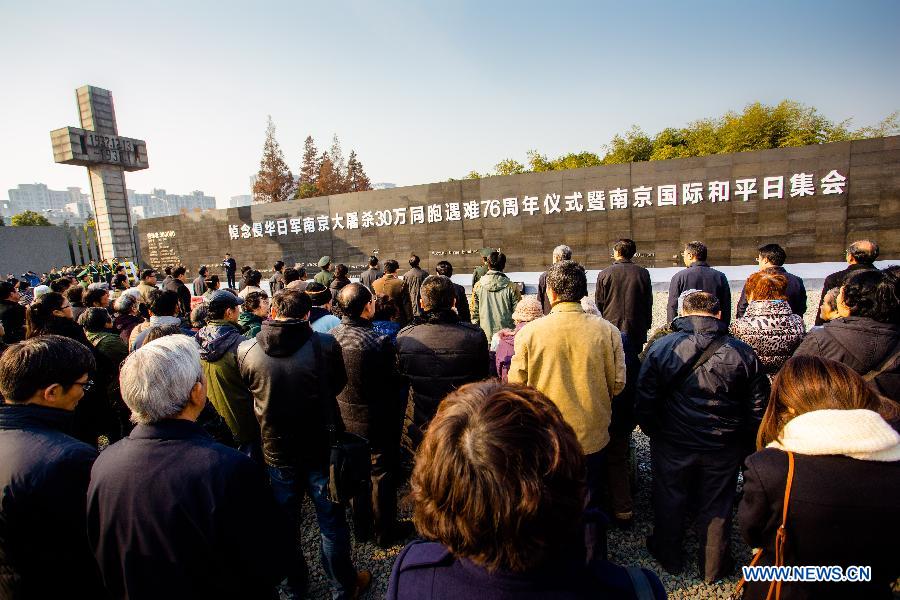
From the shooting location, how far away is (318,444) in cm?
246

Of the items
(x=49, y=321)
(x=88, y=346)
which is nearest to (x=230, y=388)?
(x=88, y=346)

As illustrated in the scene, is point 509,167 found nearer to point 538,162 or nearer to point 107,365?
point 538,162

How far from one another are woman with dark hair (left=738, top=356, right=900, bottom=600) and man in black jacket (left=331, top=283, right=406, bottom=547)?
1913 mm

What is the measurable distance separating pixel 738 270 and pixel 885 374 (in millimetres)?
9867

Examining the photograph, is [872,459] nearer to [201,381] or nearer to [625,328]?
[201,381]

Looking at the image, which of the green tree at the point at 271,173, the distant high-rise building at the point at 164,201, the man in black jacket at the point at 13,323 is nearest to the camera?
the man in black jacket at the point at 13,323

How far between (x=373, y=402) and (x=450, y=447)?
2.07m

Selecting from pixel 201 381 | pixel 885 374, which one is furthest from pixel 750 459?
pixel 201 381

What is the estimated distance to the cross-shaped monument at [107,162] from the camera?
21891 mm

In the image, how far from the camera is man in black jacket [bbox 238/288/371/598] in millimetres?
2369

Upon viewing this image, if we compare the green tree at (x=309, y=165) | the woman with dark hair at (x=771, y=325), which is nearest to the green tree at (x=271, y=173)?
the green tree at (x=309, y=165)

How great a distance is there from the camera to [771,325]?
2842 millimetres

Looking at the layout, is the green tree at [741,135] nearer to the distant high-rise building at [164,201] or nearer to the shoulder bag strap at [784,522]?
the shoulder bag strap at [784,522]

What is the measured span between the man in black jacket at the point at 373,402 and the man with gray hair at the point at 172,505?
48.7 inches
